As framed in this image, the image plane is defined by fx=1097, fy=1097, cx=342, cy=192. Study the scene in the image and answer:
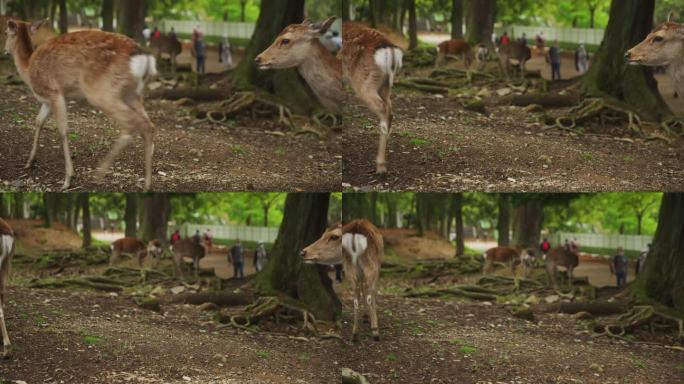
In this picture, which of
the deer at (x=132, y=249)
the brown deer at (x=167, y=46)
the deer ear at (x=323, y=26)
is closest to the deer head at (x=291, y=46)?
the deer ear at (x=323, y=26)

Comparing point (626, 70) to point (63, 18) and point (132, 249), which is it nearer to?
point (132, 249)

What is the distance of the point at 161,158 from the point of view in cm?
631

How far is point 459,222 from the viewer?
6762 mm

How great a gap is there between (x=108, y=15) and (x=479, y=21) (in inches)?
86.0

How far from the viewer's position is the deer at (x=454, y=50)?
650 cm

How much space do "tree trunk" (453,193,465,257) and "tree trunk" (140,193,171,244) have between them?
173 cm

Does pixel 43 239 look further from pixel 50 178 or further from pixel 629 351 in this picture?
pixel 629 351

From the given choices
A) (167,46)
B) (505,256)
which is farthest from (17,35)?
(505,256)

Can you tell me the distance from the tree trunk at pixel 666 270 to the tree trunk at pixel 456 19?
1884mm

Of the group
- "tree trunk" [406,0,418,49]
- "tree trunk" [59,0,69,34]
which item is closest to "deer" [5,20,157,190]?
"tree trunk" [59,0,69,34]

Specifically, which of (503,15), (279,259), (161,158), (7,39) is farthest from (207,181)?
(503,15)

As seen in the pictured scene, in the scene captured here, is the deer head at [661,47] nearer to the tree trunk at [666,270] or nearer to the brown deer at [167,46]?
the tree trunk at [666,270]

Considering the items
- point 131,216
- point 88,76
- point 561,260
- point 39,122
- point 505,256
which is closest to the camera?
point 88,76

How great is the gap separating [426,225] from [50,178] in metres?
2.26
